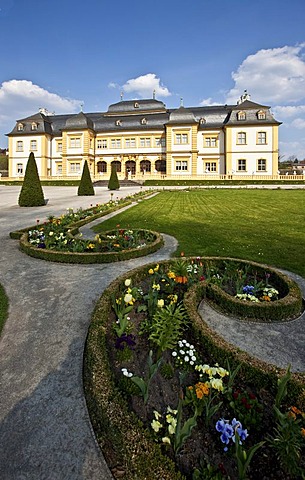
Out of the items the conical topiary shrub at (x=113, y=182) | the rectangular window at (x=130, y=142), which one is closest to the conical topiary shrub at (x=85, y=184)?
the conical topiary shrub at (x=113, y=182)

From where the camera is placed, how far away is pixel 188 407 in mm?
2217

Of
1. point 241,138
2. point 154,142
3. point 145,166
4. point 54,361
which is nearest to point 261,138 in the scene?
point 241,138

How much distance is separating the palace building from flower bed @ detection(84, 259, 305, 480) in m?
38.3

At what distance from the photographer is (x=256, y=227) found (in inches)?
368

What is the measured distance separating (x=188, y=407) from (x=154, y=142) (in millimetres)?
44180

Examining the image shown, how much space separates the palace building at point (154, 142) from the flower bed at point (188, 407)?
38.3m

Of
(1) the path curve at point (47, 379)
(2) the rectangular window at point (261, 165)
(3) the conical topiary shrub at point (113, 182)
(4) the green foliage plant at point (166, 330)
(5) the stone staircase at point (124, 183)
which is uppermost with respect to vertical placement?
(2) the rectangular window at point (261, 165)

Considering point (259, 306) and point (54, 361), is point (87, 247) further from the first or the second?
point (259, 306)

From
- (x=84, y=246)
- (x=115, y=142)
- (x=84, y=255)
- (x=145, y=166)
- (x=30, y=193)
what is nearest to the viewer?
(x=84, y=255)

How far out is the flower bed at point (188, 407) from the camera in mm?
1748

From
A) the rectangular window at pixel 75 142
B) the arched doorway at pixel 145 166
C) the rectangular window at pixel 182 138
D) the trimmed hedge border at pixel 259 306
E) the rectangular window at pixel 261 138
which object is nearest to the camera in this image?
the trimmed hedge border at pixel 259 306

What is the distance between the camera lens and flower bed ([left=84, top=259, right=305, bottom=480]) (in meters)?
1.75

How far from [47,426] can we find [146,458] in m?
0.79

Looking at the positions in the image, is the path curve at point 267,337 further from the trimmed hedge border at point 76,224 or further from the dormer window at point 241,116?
the dormer window at point 241,116
